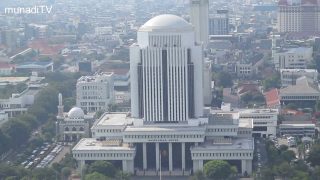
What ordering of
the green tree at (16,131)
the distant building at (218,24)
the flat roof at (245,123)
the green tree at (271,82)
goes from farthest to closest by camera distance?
the distant building at (218,24)
the green tree at (271,82)
the green tree at (16,131)
the flat roof at (245,123)

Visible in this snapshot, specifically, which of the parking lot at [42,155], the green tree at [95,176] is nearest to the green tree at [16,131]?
the parking lot at [42,155]

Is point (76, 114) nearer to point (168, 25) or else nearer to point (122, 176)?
point (168, 25)

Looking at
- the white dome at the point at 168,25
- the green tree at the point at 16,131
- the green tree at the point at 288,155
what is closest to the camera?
the green tree at the point at 288,155

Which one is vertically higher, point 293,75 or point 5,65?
point 5,65

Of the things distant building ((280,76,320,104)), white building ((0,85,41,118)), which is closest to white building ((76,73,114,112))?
white building ((0,85,41,118))

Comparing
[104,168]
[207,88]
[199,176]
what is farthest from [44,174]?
[207,88]

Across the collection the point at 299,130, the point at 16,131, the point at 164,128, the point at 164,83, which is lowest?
the point at 299,130

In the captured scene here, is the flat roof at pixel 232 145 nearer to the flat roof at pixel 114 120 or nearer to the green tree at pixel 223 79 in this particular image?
the flat roof at pixel 114 120
